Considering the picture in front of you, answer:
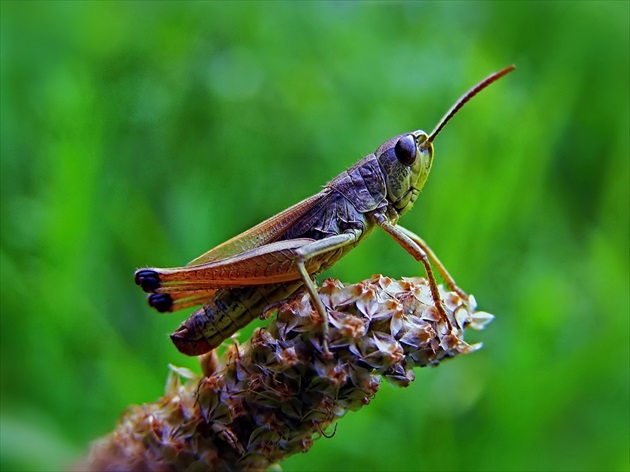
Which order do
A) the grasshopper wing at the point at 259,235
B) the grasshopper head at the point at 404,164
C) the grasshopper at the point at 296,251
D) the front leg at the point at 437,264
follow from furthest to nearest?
the grasshopper head at the point at 404,164, the front leg at the point at 437,264, the grasshopper wing at the point at 259,235, the grasshopper at the point at 296,251

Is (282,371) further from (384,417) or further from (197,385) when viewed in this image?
(384,417)

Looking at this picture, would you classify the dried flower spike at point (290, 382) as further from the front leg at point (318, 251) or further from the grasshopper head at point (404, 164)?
the grasshopper head at point (404, 164)

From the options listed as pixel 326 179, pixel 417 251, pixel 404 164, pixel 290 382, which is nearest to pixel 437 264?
pixel 417 251

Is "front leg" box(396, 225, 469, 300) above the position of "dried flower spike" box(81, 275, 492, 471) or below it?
above

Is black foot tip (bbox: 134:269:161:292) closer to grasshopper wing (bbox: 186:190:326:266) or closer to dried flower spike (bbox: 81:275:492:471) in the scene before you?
grasshopper wing (bbox: 186:190:326:266)

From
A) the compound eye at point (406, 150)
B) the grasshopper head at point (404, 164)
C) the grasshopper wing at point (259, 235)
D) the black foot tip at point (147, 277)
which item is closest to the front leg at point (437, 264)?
the grasshopper head at point (404, 164)

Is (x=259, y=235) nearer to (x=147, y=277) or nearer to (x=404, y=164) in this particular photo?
(x=147, y=277)

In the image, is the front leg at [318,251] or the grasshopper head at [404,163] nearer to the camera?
the front leg at [318,251]

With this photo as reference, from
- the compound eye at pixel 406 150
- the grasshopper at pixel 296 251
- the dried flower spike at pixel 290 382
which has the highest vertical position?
the compound eye at pixel 406 150

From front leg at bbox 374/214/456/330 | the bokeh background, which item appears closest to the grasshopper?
front leg at bbox 374/214/456/330
